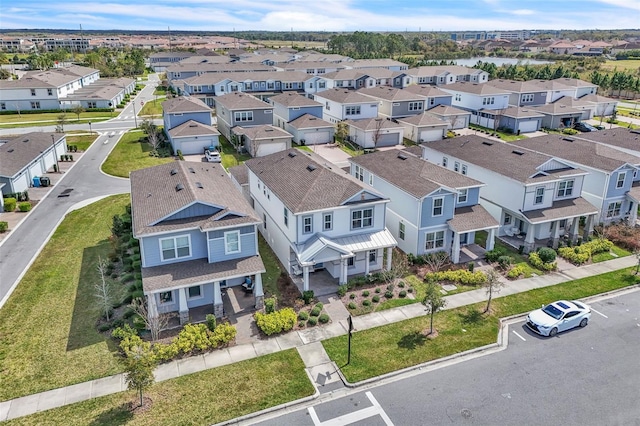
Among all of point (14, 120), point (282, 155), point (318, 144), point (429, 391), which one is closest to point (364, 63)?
point (318, 144)

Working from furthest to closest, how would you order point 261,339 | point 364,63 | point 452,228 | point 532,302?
1. point 364,63
2. point 452,228
3. point 532,302
4. point 261,339

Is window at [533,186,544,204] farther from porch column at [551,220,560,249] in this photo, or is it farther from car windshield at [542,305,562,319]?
car windshield at [542,305,562,319]

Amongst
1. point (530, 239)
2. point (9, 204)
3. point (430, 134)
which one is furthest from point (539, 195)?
point (9, 204)

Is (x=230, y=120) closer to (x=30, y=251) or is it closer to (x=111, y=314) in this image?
(x=30, y=251)

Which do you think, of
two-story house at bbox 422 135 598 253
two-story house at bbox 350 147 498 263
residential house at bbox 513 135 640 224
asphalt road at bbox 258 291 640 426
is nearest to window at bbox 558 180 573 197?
two-story house at bbox 422 135 598 253

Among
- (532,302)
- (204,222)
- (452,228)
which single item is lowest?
(532,302)

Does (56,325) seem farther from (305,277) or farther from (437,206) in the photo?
(437,206)
